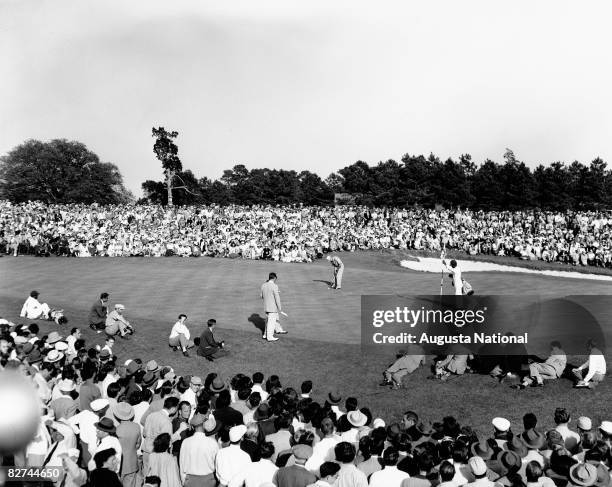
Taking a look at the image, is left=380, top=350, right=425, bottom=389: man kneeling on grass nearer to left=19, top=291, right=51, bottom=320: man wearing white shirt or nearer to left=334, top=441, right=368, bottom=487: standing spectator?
left=334, top=441, right=368, bottom=487: standing spectator

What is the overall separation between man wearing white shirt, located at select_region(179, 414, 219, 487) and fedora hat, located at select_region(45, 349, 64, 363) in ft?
22.2

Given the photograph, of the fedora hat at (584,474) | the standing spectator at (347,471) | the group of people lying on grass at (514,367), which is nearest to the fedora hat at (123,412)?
the standing spectator at (347,471)

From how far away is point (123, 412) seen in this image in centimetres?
943

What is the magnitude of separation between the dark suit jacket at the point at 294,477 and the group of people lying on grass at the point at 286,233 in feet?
107

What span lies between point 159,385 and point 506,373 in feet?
29.3

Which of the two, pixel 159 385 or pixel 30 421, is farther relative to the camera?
pixel 159 385

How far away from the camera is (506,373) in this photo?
1407 centimetres

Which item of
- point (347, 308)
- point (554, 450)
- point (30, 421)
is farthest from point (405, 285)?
point (30, 421)

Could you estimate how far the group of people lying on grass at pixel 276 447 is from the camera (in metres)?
7.36

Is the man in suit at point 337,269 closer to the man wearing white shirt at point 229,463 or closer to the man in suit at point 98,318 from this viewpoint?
the man in suit at point 98,318

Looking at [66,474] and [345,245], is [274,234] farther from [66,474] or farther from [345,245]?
[66,474]

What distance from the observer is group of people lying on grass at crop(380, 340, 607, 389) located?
43.7 feet

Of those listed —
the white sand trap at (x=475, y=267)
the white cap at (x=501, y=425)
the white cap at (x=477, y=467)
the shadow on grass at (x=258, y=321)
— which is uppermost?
the white cap at (x=477, y=467)

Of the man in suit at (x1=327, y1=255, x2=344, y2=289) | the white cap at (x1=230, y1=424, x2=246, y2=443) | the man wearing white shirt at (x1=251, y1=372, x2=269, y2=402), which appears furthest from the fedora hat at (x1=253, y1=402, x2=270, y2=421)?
the man in suit at (x1=327, y1=255, x2=344, y2=289)
